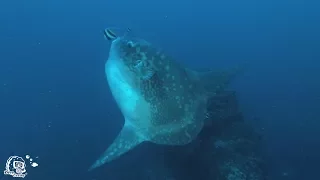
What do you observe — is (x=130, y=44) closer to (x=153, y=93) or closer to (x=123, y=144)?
(x=153, y=93)

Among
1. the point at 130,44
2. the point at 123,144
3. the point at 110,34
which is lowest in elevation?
the point at 123,144

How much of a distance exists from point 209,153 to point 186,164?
0.71m

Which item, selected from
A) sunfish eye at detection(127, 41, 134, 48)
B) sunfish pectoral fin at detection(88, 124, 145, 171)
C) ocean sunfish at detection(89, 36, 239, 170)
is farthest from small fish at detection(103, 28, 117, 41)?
sunfish pectoral fin at detection(88, 124, 145, 171)

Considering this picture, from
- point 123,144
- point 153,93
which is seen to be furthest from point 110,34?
point 123,144

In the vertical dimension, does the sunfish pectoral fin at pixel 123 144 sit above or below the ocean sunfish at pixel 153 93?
below

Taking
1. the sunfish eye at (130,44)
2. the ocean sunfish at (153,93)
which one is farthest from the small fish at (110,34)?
the sunfish eye at (130,44)

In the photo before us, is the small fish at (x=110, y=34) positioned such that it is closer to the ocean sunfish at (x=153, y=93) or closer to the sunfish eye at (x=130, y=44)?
the ocean sunfish at (x=153, y=93)

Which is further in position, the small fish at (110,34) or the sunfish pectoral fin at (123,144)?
the sunfish pectoral fin at (123,144)

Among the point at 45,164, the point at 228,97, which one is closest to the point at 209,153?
the point at 228,97

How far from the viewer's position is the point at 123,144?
20.8 ft

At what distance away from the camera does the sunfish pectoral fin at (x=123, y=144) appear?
6.26 meters

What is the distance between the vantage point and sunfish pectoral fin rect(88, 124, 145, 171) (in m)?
6.26

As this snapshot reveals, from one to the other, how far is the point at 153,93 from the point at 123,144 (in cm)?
Result: 125

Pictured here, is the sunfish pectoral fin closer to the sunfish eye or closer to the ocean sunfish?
the ocean sunfish
